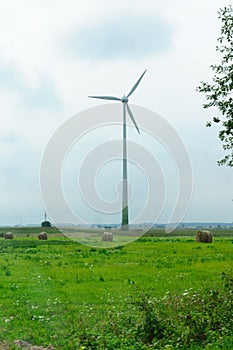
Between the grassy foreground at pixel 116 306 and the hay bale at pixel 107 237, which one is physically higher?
the hay bale at pixel 107 237

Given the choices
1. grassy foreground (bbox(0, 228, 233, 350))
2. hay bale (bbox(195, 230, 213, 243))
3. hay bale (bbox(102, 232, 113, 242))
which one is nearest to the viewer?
grassy foreground (bbox(0, 228, 233, 350))

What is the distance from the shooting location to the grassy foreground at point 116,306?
30.6 feet

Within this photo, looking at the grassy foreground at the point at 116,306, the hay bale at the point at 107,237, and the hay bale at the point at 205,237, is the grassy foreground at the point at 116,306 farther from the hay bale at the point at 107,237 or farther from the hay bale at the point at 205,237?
the hay bale at the point at 205,237

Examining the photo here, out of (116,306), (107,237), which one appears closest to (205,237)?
(107,237)

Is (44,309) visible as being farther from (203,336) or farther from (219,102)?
(219,102)

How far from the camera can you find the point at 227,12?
12570 mm

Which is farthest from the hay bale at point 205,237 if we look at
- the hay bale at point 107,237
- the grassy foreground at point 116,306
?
the grassy foreground at point 116,306

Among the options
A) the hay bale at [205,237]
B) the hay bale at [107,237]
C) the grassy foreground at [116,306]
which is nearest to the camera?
the grassy foreground at [116,306]

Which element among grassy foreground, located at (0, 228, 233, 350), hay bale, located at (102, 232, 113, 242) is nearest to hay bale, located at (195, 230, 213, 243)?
hay bale, located at (102, 232, 113, 242)

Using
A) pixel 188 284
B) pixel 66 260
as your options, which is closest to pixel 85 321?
pixel 188 284

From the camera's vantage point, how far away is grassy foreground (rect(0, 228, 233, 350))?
933cm

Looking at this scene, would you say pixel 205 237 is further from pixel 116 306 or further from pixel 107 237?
pixel 116 306

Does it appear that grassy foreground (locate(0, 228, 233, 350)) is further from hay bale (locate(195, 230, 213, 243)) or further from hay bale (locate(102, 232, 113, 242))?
hay bale (locate(195, 230, 213, 243))

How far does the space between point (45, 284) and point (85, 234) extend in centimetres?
2335
